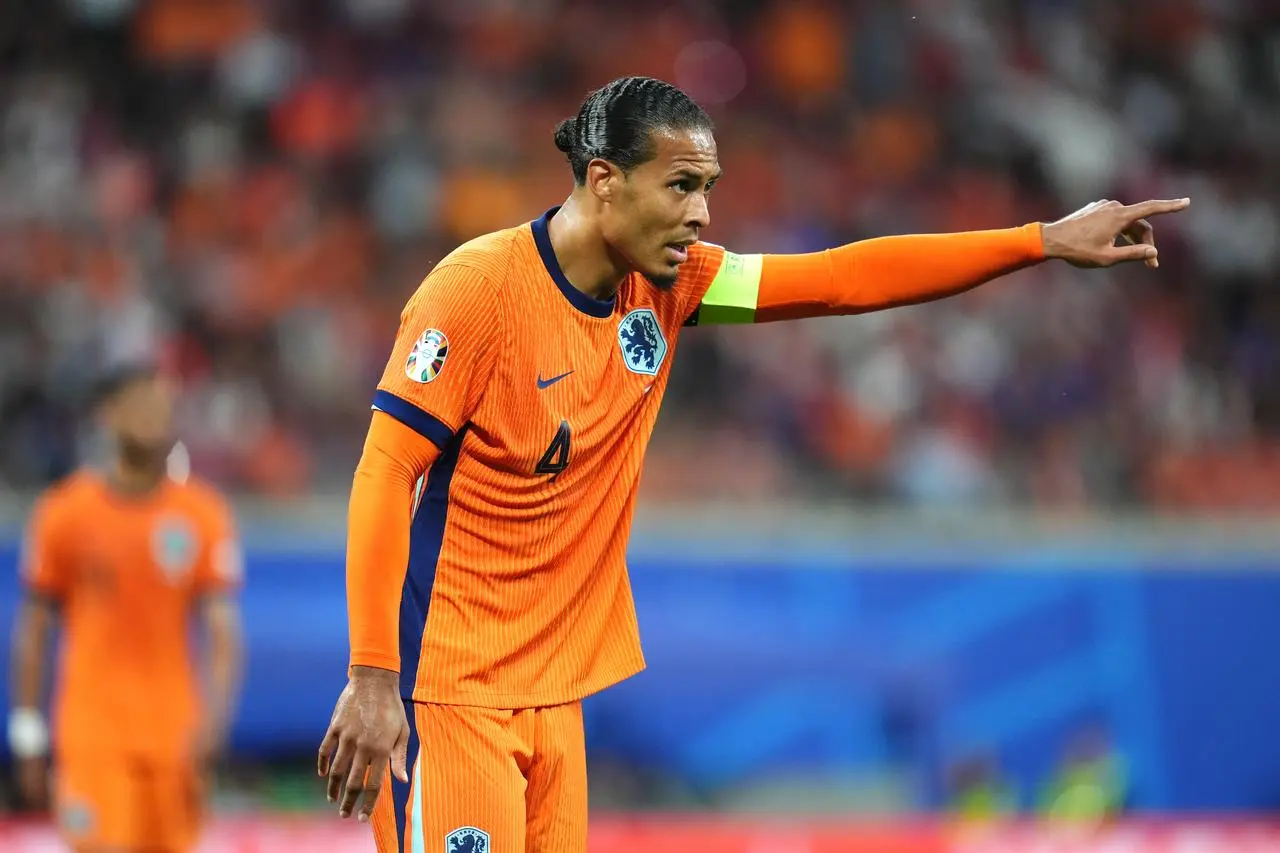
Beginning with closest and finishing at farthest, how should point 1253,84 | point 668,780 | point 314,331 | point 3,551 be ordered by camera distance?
point 3,551, point 668,780, point 314,331, point 1253,84

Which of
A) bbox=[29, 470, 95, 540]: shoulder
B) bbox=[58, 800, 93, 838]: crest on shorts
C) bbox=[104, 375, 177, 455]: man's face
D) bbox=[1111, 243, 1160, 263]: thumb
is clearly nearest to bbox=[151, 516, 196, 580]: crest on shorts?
bbox=[29, 470, 95, 540]: shoulder

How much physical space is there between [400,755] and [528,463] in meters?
0.67

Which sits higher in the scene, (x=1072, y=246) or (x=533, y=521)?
(x=1072, y=246)

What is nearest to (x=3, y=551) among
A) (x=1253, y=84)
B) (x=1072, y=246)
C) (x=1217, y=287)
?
(x=1072, y=246)

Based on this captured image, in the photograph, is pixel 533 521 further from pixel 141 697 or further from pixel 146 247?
pixel 146 247

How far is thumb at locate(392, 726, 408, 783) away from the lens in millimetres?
3648

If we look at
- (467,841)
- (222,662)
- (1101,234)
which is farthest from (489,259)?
(222,662)

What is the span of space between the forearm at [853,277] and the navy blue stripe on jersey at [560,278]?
35 centimetres

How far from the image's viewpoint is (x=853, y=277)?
169 inches

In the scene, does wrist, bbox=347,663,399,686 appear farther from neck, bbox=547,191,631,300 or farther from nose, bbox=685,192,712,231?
nose, bbox=685,192,712,231

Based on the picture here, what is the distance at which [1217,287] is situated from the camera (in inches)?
550

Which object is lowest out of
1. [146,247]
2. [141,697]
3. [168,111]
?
[141,697]

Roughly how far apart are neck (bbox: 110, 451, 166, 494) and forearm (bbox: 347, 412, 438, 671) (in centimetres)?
412

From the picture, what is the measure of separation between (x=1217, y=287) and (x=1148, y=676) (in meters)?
4.17
